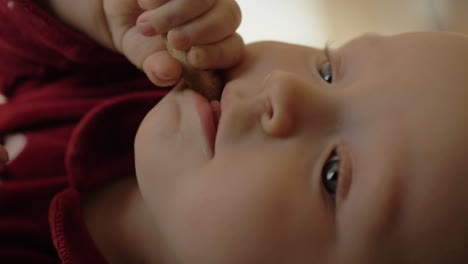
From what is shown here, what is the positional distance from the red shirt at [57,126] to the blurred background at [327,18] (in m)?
0.43

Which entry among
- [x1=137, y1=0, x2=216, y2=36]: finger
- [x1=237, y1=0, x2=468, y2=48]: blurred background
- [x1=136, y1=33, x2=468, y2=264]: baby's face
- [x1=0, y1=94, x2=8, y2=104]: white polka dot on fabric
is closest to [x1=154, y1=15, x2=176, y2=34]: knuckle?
[x1=137, y1=0, x2=216, y2=36]: finger

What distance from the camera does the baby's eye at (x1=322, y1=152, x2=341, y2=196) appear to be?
0.49 meters

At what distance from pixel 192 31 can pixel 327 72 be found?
17cm

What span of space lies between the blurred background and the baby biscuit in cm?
64

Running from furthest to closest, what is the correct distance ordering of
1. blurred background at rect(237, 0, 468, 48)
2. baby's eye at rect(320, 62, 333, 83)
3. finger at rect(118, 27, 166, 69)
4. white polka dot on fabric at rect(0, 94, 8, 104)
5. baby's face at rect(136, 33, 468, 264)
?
blurred background at rect(237, 0, 468, 48)
white polka dot on fabric at rect(0, 94, 8, 104)
finger at rect(118, 27, 166, 69)
baby's eye at rect(320, 62, 333, 83)
baby's face at rect(136, 33, 468, 264)

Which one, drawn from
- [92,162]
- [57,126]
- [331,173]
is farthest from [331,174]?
[57,126]

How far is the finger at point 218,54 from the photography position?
0.54 meters

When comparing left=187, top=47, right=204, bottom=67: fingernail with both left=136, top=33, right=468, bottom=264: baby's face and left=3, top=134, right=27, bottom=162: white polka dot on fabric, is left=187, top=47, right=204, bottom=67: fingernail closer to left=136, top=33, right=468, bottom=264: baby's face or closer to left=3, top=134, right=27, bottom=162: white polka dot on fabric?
left=136, top=33, right=468, bottom=264: baby's face

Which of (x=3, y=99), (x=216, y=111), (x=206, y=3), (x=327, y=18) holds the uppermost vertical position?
(x=327, y=18)

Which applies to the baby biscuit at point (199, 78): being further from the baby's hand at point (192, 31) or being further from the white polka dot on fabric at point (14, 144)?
the white polka dot on fabric at point (14, 144)

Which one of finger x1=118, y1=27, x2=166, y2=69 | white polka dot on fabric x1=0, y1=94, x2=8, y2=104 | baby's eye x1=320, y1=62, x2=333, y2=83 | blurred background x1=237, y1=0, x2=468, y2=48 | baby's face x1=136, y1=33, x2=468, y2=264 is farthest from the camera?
blurred background x1=237, y1=0, x2=468, y2=48

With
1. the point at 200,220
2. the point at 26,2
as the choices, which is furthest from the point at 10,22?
the point at 200,220

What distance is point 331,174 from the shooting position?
492 mm

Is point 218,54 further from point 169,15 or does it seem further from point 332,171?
point 332,171
